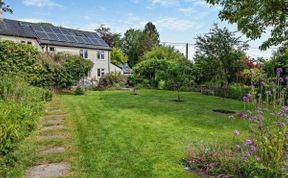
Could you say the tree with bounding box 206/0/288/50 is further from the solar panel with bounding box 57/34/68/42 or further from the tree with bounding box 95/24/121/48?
the tree with bounding box 95/24/121/48

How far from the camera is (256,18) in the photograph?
830 cm

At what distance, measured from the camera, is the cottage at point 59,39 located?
24.4 metres

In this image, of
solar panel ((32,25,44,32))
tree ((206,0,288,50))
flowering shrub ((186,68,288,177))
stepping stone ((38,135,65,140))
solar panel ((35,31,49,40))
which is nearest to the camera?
flowering shrub ((186,68,288,177))

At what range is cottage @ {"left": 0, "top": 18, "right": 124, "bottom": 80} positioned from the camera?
24.4 m

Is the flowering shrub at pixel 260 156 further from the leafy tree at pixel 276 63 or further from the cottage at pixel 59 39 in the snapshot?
the cottage at pixel 59 39

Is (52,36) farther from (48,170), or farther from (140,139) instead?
(48,170)

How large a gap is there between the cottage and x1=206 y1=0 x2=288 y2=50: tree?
59.1ft

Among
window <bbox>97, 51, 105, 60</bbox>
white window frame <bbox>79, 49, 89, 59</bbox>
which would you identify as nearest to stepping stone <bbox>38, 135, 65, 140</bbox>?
white window frame <bbox>79, 49, 89, 59</bbox>

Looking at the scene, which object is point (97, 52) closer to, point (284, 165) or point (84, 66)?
point (84, 66)

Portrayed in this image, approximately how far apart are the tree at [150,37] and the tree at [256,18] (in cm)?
3799

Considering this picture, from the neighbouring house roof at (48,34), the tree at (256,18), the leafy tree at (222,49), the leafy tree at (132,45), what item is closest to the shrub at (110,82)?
the neighbouring house roof at (48,34)

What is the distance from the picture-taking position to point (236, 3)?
8.43 m

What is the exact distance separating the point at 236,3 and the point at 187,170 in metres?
7.10

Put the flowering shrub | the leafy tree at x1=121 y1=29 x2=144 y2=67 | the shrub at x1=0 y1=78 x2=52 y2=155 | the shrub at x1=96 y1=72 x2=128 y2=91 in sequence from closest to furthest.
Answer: the flowering shrub < the shrub at x1=0 y1=78 x2=52 y2=155 < the shrub at x1=96 y1=72 x2=128 y2=91 < the leafy tree at x1=121 y1=29 x2=144 y2=67
